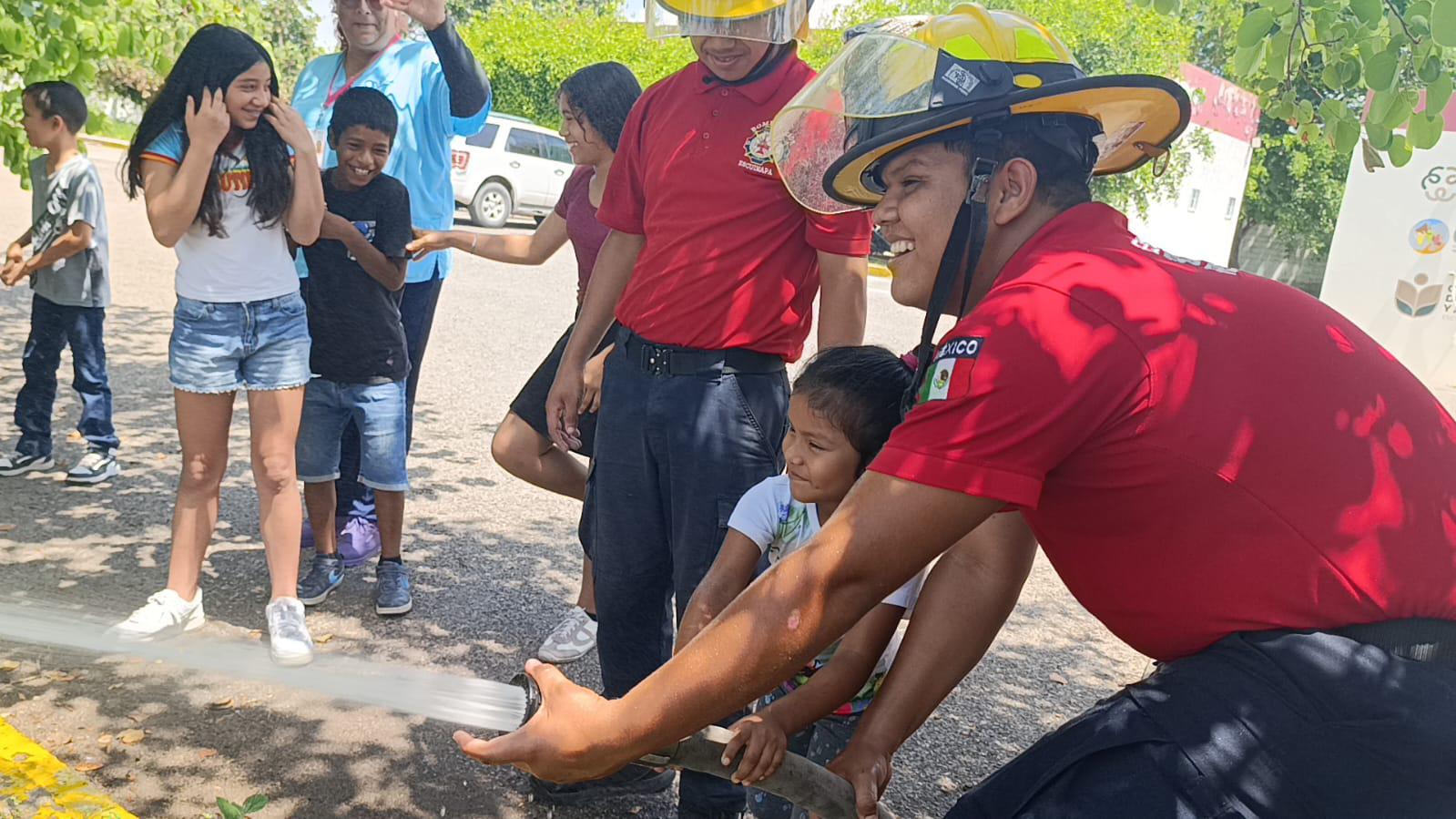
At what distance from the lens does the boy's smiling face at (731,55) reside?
2943mm

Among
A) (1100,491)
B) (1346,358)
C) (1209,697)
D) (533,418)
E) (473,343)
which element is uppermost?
(1346,358)

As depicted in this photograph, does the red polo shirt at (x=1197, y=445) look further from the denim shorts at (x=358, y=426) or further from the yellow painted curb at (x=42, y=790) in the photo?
the denim shorts at (x=358, y=426)

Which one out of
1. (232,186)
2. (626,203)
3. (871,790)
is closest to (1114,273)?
(871,790)

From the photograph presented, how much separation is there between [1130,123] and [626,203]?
1.72 metres

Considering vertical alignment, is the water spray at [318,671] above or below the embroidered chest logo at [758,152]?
below

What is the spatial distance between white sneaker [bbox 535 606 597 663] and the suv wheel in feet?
52.8

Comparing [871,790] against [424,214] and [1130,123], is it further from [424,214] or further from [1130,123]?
[424,214]

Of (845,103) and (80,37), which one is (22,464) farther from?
(845,103)

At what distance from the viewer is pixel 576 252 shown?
168 inches

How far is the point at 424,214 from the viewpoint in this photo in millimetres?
4766

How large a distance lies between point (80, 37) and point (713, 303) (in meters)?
3.46

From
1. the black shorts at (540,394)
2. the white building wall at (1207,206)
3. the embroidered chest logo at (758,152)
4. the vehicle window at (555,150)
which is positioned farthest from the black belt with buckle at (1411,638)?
the white building wall at (1207,206)

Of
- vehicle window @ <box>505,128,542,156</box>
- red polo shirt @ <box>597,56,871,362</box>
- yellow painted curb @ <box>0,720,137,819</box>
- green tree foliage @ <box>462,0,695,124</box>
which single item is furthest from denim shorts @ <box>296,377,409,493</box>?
green tree foliage @ <box>462,0,695,124</box>

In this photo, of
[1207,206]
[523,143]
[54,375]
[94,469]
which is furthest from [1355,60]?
[1207,206]
